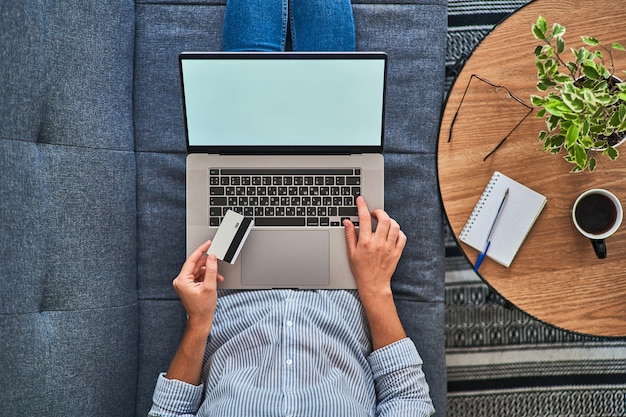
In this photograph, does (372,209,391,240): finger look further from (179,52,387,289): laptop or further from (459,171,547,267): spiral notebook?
(459,171,547,267): spiral notebook

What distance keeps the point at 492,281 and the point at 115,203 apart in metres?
0.90

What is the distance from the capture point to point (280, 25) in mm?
1251

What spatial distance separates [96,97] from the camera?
1183 mm

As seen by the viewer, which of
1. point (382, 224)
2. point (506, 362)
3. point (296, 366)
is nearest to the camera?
point (296, 366)

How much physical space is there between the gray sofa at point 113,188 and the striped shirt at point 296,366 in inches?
6.6

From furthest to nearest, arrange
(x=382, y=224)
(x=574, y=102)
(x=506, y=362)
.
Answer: (x=506, y=362), (x=382, y=224), (x=574, y=102)

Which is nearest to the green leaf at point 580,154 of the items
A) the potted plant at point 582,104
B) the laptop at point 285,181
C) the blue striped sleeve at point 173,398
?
the potted plant at point 582,104

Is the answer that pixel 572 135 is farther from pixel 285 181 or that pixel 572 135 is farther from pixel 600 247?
pixel 285 181

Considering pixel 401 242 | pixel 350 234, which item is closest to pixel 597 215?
pixel 401 242

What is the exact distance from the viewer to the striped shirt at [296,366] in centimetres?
101

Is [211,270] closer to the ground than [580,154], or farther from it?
closer to the ground

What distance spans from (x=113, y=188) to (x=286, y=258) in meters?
0.45

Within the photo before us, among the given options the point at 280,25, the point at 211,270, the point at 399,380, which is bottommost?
the point at 399,380

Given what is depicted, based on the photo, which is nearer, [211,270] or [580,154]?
[580,154]
